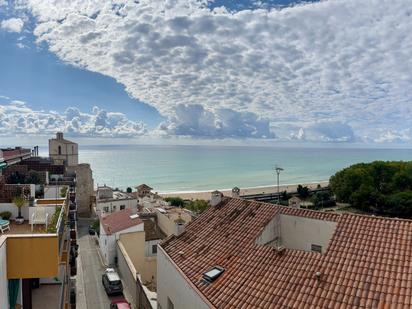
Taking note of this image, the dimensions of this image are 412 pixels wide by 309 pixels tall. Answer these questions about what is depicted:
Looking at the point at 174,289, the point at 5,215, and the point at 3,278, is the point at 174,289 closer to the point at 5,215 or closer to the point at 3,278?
the point at 5,215

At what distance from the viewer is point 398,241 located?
42.3 feet

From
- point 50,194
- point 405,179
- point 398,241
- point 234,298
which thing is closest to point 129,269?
point 50,194

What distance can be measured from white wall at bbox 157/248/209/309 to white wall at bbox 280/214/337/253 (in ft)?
18.2

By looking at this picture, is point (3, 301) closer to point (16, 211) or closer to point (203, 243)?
point (16, 211)

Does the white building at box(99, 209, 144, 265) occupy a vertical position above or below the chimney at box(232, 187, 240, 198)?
below

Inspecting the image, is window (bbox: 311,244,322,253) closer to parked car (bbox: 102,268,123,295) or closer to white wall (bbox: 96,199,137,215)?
parked car (bbox: 102,268,123,295)

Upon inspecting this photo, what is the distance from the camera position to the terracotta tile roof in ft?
36.3

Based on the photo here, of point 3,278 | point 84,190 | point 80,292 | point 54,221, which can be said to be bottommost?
point 80,292

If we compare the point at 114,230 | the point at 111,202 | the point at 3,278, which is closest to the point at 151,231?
the point at 114,230

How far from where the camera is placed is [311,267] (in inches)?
498

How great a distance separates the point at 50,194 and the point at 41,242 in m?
12.0

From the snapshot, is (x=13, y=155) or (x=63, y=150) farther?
(x=63, y=150)

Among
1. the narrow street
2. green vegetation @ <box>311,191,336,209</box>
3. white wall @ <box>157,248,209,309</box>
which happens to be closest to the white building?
the narrow street

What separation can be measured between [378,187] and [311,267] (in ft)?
203
